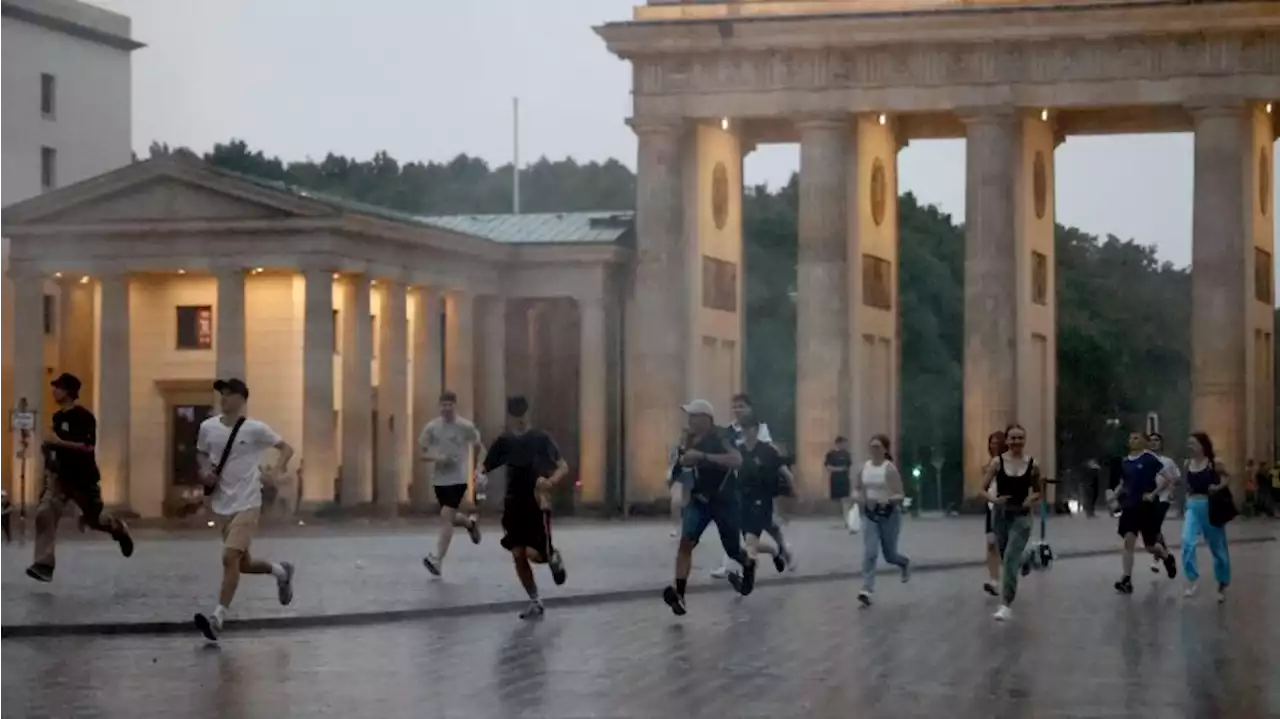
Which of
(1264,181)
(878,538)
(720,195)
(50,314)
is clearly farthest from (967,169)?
(878,538)

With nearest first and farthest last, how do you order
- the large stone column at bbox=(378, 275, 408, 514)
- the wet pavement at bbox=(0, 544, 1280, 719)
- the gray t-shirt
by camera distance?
the wet pavement at bbox=(0, 544, 1280, 719) → the gray t-shirt → the large stone column at bbox=(378, 275, 408, 514)

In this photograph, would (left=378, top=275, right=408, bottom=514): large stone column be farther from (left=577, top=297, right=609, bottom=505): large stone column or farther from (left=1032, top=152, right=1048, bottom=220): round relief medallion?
(left=1032, top=152, right=1048, bottom=220): round relief medallion

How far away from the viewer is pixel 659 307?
70.4m

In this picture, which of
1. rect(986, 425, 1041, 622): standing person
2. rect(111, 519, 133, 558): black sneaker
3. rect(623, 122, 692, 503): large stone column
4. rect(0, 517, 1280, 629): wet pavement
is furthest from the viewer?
rect(623, 122, 692, 503): large stone column

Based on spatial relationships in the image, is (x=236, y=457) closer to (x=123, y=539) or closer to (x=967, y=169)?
(x=123, y=539)

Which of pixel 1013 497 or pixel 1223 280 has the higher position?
pixel 1223 280

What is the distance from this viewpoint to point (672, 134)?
7019 cm

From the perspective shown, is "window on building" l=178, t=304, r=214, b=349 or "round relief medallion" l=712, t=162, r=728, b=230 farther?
"round relief medallion" l=712, t=162, r=728, b=230

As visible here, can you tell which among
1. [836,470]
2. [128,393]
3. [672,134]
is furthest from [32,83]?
[672,134]

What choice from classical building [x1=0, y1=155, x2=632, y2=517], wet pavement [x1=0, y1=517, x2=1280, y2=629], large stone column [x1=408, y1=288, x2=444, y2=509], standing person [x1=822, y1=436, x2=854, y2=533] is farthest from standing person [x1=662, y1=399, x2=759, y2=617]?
large stone column [x1=408, y1=288, x2=444, y2=509]

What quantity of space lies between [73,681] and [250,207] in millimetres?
46622

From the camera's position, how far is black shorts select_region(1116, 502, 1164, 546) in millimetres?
30469

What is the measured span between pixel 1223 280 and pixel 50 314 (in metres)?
31.6

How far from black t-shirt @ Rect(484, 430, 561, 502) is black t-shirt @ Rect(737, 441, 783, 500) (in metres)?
5.15
